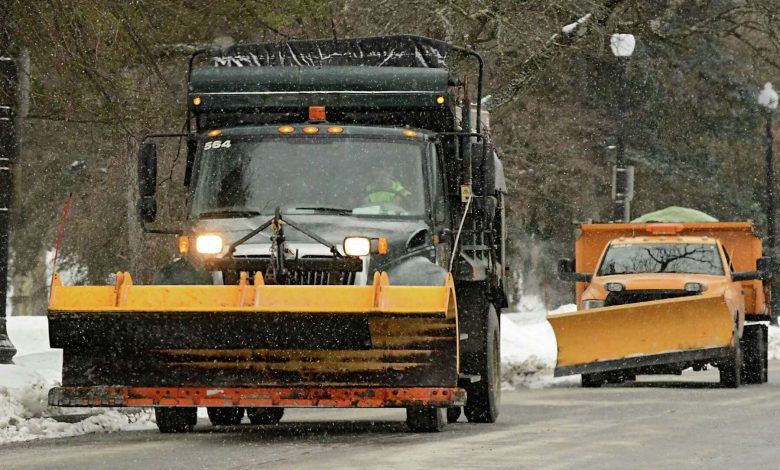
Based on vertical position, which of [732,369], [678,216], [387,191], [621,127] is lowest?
[732,369]

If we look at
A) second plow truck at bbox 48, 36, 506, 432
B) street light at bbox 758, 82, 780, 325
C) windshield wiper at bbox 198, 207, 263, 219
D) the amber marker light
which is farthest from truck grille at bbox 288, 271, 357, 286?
street light at bbox 758, 82, 780, 325

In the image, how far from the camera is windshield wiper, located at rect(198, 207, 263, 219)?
45.1ft

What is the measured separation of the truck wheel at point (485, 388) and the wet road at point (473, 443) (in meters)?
0.19

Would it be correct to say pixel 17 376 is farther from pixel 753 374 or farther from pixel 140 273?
pixel 753 374

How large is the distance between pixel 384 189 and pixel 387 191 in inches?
1.1

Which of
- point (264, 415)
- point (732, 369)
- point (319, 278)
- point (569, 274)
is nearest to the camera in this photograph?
point (319, 278)

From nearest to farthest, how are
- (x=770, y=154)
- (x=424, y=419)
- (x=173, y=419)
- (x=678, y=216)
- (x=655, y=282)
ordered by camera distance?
(x=424, y=419) < (x=173, y=419) < (x=655, y=282) < (x=678, y=216) < (x=770, y=154)

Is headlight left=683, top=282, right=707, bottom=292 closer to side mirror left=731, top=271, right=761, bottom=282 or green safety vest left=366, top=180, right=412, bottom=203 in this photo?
side mirror left=731, top=271, right=761, bottom=282

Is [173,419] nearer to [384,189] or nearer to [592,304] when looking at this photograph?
[384,189]

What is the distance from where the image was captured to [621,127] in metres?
→ 28.5

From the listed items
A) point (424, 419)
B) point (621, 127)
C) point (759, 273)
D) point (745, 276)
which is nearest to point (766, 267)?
point (759, 273)

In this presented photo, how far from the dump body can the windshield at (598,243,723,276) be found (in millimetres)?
12

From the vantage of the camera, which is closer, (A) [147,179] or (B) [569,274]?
(A) [147,179]

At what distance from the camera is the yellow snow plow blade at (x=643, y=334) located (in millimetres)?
19938
